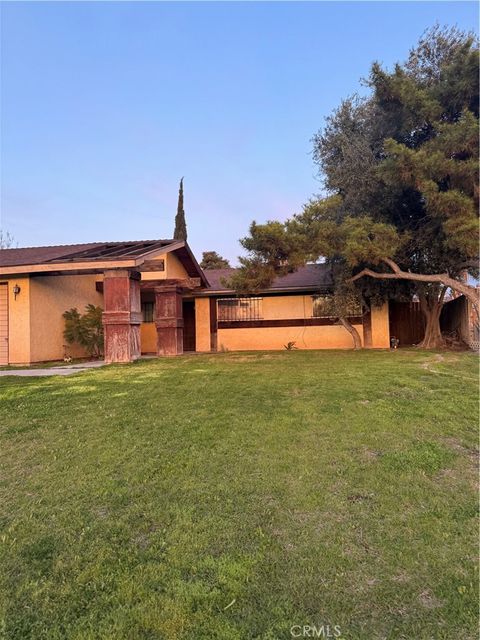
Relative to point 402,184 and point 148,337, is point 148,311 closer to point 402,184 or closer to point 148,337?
point 148,337

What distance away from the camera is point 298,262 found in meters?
10.4

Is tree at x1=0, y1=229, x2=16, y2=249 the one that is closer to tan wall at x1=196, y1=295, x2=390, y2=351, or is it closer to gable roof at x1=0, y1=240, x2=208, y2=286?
gable roof at x1=0, y1=240, x2=208, y2=286

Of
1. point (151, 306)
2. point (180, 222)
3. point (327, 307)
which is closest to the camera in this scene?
point (327, 307)

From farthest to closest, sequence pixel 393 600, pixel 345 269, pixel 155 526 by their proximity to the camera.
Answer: pixel 345 269 < pixel 155 526 < pixel 393 600

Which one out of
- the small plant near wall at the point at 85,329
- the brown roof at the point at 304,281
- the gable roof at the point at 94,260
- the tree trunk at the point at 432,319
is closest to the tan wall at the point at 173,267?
the gable roof at the point at 94,260

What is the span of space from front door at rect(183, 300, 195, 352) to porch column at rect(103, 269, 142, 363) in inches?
270

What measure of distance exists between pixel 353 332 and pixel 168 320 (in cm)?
625

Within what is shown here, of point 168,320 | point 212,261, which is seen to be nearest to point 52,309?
point 168,320

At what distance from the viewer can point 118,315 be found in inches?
417

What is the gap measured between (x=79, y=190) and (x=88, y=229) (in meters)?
6.24

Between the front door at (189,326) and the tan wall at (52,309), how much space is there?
4.60 m

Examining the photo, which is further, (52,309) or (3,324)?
(52,309)

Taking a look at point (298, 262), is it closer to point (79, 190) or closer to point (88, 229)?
point (79, 190)

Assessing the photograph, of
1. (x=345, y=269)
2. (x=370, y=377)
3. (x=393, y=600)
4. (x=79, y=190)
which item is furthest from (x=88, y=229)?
(x=393, y=600)
